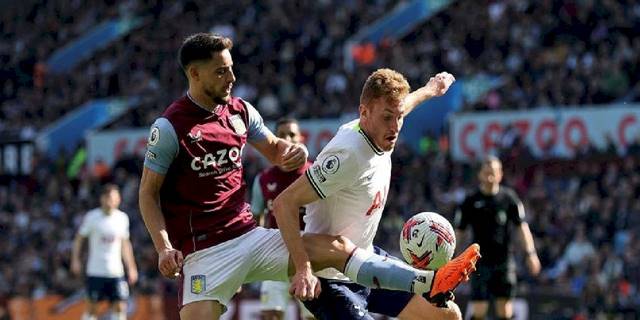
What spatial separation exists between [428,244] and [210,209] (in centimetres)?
138

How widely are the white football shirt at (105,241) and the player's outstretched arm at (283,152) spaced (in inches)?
340

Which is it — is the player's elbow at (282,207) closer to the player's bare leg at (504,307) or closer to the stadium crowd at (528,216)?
the player's bare leg at (504,307)

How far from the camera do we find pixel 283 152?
838 centimetres

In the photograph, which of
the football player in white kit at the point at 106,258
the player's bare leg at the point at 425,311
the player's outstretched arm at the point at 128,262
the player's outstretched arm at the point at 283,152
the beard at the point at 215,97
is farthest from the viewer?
the football player in white kit at the point at 106,258

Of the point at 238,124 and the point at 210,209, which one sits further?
the point at 238,124

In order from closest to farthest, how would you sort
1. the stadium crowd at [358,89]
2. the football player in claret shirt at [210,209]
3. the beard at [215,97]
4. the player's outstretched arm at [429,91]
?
the football player in claret shirt at [210,209] → the beard at [215,97] → the player's outstretched arm at [429,91] → the stadium crowd at [358,89]

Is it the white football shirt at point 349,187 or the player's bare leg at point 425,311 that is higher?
the white football shirt at point 349,187

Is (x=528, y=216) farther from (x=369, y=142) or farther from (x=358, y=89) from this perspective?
(x=369, y=142)

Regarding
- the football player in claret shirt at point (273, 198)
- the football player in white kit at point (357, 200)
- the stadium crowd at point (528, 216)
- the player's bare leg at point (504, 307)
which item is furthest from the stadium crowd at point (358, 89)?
the football player in white kit at point (357, 200)

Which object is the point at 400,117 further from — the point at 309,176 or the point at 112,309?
the point at 112,309

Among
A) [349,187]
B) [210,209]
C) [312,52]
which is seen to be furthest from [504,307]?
[312,52]

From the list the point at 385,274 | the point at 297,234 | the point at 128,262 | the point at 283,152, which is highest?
the point at 283,152

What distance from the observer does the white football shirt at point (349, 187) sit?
25.0 ft

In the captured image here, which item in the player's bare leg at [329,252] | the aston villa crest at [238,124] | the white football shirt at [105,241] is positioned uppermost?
the aston villa crest at [238,124]
